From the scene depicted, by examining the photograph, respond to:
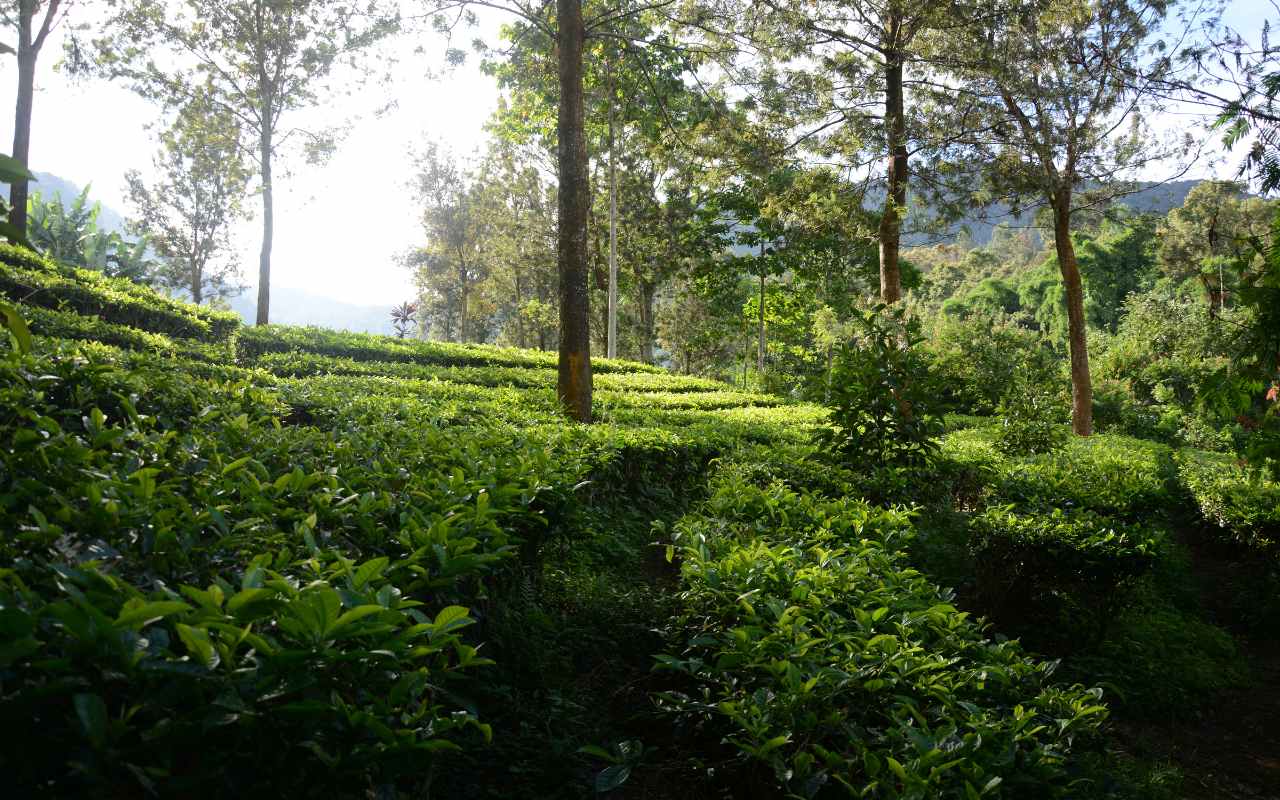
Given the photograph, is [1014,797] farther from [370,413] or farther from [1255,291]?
[370,413]

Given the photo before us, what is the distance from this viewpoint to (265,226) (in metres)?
20.7

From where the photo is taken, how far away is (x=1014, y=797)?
2.02 metres

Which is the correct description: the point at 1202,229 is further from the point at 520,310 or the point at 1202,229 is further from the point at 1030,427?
the point at 520,310

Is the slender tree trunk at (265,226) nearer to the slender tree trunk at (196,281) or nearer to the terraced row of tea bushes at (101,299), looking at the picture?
the terraced row of tea bushes at (101,299)

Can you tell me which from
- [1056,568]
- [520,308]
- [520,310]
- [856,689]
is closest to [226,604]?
[856,689]

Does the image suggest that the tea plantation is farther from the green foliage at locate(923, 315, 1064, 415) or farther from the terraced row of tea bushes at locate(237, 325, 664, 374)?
the green foliage at locate(923, 315, 1064, 415)

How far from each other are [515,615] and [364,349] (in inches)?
489

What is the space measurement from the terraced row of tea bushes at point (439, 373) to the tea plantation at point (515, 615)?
3.92 meters

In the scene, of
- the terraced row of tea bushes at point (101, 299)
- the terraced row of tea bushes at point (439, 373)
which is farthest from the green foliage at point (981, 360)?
the terraced row of tea bushes at point (101, 299)

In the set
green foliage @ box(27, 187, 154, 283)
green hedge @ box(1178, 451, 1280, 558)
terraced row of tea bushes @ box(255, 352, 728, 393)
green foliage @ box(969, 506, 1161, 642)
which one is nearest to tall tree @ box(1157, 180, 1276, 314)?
green hedge @ box(1178, 451, 1280, 558)

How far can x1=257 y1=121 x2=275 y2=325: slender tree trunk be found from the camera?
20.1 m

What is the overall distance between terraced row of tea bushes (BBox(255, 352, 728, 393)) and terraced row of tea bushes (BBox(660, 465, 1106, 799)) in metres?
6.45

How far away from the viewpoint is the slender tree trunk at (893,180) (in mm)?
12625

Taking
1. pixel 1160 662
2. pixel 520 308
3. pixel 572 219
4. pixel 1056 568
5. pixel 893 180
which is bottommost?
pixel 1160 662
